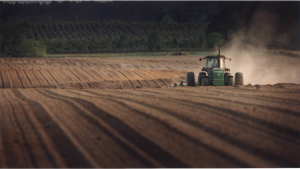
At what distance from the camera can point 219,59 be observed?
61.1 ft

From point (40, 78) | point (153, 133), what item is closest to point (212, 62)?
point (40, 78)

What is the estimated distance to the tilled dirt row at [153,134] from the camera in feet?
21.3

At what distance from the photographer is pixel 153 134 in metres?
7.48

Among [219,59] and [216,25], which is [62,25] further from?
[219,59]

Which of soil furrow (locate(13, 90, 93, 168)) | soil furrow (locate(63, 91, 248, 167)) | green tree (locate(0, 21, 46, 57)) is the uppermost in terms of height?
soil furrow (locate(63, 91, 248, 167))

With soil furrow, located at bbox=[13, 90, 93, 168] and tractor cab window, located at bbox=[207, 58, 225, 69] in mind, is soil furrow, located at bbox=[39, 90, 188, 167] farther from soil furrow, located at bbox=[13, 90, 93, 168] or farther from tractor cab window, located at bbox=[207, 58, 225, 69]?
tractor cab window, located at bbox=[207, 58, 225, 69]

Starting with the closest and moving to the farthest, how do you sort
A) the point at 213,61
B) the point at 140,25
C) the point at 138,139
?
1. the point at 138,139
2. the point at 213,61
3. the point at 140,25

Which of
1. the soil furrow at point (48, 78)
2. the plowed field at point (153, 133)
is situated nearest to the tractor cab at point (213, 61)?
the plowed field at point (153, 133)

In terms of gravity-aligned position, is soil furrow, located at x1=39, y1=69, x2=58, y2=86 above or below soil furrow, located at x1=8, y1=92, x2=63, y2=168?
below

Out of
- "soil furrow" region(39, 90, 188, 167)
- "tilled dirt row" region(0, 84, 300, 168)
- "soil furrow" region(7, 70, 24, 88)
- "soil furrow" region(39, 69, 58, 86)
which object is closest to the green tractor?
"tilled dirt row" region(0, 84, 300, 168)

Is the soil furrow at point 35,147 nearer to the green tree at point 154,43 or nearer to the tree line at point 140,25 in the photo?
the tree line at point 140,25

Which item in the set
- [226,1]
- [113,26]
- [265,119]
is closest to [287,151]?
[265,119]

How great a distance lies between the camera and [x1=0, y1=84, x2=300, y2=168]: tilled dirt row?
6.49m

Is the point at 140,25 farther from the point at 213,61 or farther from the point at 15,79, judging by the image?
the point at 213,61
